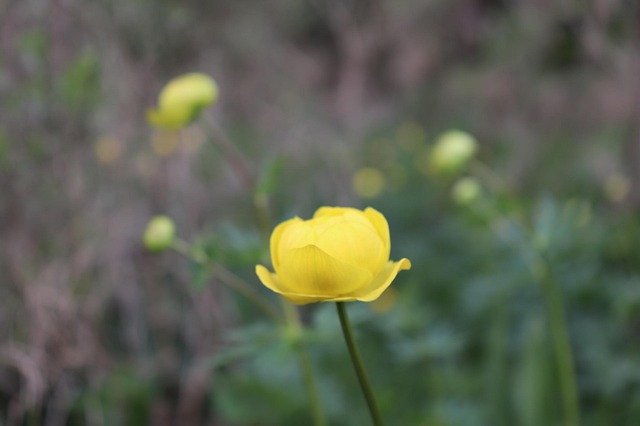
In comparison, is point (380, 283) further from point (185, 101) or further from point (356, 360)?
point (185, 101)

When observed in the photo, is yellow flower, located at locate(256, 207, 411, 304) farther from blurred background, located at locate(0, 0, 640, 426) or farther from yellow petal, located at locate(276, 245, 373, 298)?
blurred background, located at locate(0, 0, 640, 426)

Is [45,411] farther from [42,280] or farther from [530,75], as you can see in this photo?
[530,75]

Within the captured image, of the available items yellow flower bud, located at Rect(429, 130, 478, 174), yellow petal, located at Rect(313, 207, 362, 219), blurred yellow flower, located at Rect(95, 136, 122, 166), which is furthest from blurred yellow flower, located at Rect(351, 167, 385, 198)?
yellow petal, located at Rect(313, 207, 362, 219)

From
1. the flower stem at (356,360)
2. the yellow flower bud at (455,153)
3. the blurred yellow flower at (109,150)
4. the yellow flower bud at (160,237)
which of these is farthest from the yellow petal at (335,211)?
the blurred yellow flower at (109,150)

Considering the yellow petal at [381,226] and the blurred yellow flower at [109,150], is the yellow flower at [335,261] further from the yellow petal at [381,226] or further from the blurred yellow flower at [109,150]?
the blurred yellow flower at [109,150]

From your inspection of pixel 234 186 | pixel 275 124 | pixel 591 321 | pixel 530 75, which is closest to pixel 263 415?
pixel 591 321
